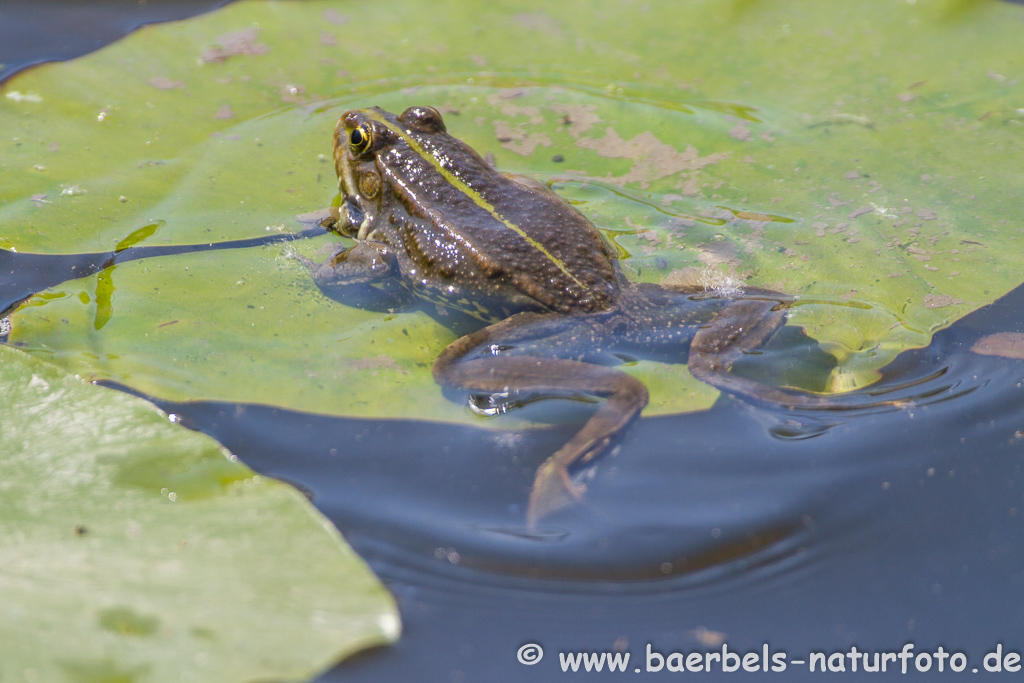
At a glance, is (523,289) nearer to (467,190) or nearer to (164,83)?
(467,190)

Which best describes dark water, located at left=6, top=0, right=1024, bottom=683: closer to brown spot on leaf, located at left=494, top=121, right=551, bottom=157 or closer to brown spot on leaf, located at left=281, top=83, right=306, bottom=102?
brown spot on leaf, located at left=494, top=121, right=551, bottom=157

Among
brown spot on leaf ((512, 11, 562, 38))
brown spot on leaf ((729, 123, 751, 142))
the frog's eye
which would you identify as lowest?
the frog's eye

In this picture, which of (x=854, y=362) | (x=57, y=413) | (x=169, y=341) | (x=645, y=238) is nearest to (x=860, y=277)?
(x=854, y=362)

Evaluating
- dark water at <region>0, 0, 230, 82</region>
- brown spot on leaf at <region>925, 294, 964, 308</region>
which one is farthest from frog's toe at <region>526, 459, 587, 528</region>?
dark water at <region>0, 0, 230, 82</region>

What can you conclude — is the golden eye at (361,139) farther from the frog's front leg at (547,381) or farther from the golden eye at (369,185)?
the frog's front leg at (547,381)

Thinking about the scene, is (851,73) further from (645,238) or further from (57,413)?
(57,413)

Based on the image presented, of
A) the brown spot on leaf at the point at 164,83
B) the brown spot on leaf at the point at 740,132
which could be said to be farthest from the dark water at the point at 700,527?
the brown spot on leaf at the point at 164,83
